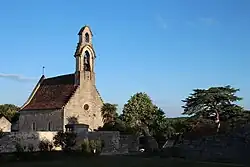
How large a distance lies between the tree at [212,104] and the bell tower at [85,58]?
1252cm

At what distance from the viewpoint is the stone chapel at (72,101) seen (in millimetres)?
46281

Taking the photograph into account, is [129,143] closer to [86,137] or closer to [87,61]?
[86,137]

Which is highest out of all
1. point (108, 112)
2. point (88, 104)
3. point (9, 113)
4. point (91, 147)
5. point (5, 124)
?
point (9, 113)

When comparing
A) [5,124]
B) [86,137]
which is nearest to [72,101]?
[86,137]

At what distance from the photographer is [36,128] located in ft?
160

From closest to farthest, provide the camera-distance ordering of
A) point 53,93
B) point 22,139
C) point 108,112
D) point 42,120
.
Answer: point 22,139, point 42,120, point 108,112, point 53,93

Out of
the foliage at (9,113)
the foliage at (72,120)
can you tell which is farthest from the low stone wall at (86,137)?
the foliage at (9,113)

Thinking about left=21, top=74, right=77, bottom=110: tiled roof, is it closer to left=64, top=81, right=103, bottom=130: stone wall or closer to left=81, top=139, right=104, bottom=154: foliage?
left=64, top=81, right=103, bottom=130: stone wall

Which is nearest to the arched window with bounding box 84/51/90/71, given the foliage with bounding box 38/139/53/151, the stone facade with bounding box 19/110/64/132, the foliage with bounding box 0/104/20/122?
the stone facade with bounding box 19/110/64/132

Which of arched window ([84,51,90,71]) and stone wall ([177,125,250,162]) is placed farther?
arched window ([84,51,90,71])

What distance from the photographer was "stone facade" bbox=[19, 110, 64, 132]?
150 feet

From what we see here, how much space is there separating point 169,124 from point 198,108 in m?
7.69

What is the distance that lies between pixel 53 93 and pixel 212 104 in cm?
2020

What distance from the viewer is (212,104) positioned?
148 ft
